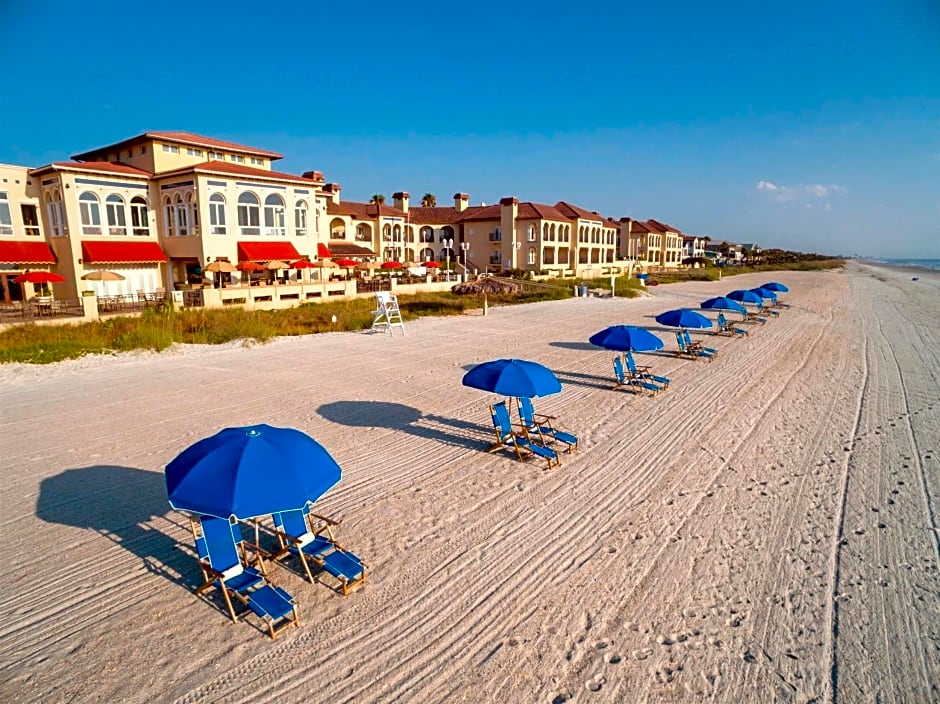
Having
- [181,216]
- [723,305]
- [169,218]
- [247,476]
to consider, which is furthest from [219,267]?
[247,476]

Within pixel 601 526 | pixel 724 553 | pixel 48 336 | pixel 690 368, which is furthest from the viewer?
pixel 48 336

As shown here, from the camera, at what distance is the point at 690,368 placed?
16062mm

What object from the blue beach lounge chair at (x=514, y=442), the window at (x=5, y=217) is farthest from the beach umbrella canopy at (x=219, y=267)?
the blue beach lounge chair at (x=514, y=442)

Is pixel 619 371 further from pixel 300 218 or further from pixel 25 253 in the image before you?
pixel 25 253

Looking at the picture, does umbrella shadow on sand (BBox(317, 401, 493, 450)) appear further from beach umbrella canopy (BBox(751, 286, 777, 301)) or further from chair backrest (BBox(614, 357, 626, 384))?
beach umbrella canopy (BBox(751, 286, 777, 301))

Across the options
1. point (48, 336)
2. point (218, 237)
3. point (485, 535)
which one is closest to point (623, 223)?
point (218, 237)

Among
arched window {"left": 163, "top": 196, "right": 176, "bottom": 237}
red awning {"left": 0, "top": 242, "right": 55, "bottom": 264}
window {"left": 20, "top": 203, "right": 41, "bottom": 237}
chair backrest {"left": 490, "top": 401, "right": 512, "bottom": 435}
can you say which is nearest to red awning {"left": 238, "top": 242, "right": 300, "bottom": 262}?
arched window {"left": 163, "top": 196, "right": 176, "bottom": 237}

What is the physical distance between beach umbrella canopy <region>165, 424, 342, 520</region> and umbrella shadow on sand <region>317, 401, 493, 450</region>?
4.68 metres

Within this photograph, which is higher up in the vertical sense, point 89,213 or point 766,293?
point 89,213

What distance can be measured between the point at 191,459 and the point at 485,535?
3.57m

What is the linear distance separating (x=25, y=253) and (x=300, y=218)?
1351 centimetres

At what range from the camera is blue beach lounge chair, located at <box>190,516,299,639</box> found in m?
5.18

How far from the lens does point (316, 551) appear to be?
5977 mm

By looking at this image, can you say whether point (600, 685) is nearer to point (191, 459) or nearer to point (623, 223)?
point (191, 459)
